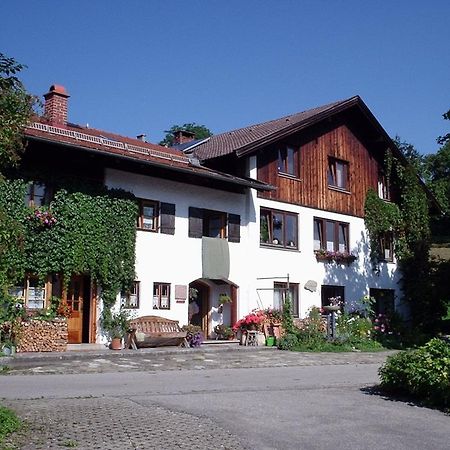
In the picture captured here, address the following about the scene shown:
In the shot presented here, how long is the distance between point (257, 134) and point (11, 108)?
19178mm

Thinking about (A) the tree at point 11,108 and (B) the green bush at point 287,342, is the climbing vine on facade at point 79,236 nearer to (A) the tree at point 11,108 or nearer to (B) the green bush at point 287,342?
(B) the green bush at point 287,342

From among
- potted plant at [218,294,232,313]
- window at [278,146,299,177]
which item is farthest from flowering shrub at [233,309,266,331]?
window at [278,146,299,177]

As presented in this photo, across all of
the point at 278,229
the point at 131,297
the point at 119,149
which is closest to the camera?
the point at 131,297

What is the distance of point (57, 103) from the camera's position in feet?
71.1

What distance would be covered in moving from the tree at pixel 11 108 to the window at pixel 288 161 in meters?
18.9

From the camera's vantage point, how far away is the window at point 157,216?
68.7ft

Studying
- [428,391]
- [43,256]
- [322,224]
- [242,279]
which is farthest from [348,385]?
[322,224]

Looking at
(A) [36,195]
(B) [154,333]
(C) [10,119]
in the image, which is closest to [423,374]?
(C) [10,119]

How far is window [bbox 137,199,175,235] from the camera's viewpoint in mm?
20938

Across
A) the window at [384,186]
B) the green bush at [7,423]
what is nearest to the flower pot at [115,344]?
the green bush at [7,423]

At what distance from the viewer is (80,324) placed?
19.4 meters

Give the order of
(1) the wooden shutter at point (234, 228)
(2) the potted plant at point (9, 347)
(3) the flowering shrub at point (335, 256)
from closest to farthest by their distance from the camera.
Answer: (2) the potted plant at point (9, 347), (1) the wooden shutter at point (234, 228), (3) the flowering shrub at point (335, 256)

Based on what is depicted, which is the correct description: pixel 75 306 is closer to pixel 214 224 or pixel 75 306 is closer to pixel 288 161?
pixel 214 224

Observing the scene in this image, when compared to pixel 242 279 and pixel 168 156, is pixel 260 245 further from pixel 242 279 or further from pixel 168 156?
pixel 168 156
